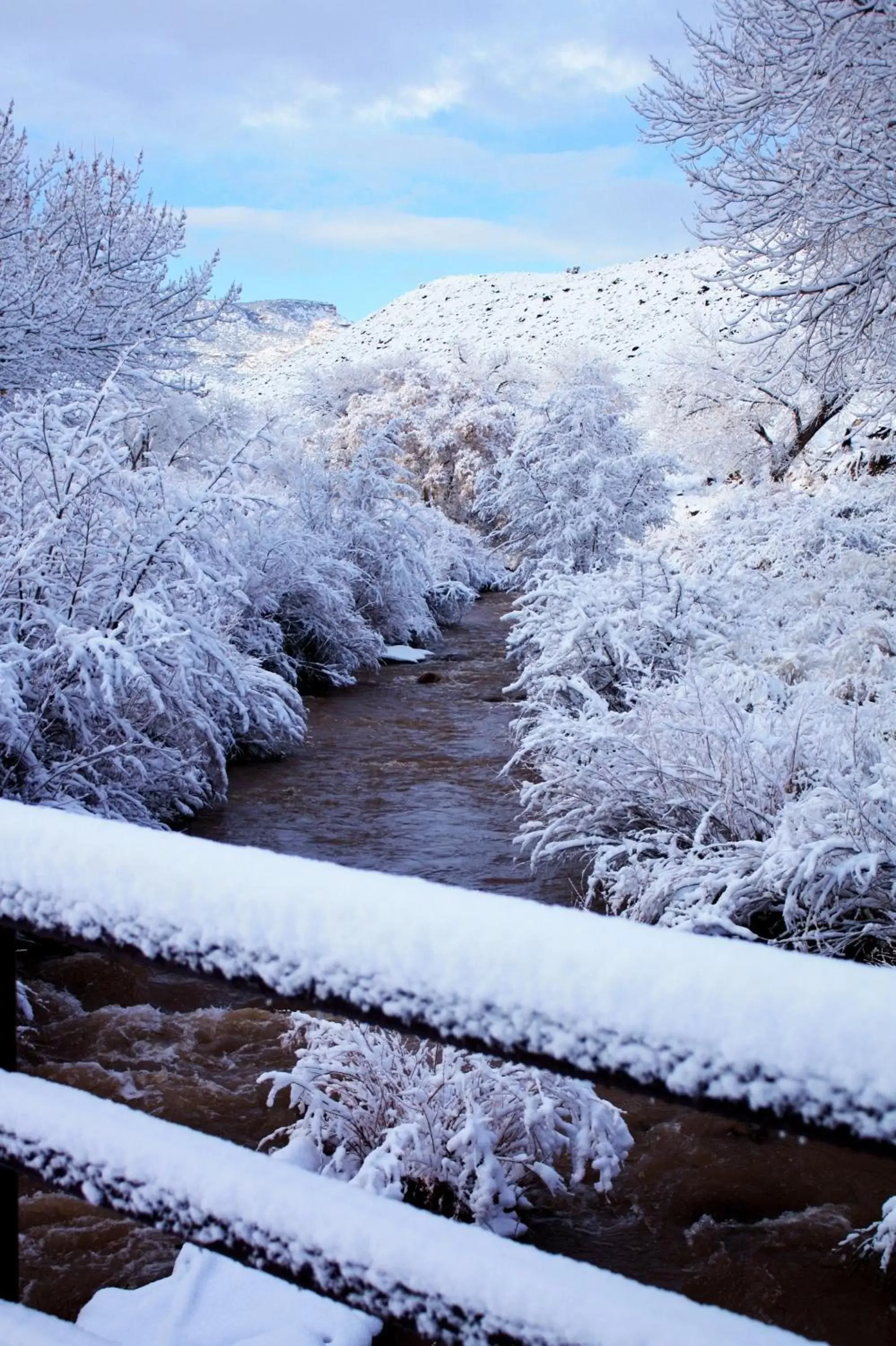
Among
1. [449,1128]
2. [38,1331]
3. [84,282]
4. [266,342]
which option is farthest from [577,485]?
[266,342]

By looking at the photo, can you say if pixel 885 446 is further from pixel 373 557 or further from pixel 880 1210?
pixel 880 1210

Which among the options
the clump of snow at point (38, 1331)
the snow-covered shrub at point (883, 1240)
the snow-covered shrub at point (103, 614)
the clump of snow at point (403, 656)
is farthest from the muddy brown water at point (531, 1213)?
the clump of snow at point (403, 656)

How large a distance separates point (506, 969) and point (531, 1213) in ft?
9.39

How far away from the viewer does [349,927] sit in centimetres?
101

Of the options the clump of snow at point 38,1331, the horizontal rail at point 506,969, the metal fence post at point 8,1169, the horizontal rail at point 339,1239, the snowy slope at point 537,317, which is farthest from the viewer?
the snowy slope at point 537,317

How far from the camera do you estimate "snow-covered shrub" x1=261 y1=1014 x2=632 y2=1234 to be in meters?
3.24

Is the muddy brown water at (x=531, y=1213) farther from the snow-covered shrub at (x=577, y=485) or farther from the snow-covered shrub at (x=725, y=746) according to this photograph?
the snow-covered shrub at (x=577, y=485)

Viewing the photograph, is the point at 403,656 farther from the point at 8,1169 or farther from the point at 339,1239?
the point at 339,1239

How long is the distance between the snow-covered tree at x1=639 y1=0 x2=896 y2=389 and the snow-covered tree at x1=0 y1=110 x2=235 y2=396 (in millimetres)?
5994

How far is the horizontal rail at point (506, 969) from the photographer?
806 mm

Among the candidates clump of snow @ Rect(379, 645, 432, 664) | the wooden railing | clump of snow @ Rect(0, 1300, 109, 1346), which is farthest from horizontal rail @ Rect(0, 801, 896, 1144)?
clump of snow @ Rect(379, 645, 432, 664)

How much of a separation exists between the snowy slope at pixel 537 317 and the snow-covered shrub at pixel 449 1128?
5673cm

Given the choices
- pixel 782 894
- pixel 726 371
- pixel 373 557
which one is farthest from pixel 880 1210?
pixel 726 371

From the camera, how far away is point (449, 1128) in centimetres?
336
